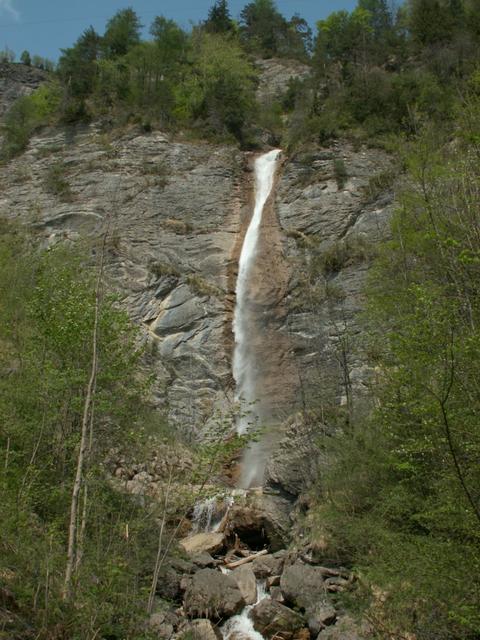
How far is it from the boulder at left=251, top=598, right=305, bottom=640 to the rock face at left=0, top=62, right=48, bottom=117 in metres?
38.2

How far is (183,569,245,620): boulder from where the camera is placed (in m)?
9.51

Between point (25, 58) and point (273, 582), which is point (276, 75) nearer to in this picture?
point (25, 58)

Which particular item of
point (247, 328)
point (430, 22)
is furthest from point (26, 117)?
point (430, 22)

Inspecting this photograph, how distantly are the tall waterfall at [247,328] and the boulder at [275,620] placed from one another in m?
6.17

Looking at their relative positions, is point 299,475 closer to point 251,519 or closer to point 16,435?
point 251,519

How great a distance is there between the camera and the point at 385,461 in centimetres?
1012

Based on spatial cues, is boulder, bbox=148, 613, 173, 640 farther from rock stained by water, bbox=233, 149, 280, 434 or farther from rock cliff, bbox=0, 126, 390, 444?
rock cliff, bbox=0, 126, 390, 444

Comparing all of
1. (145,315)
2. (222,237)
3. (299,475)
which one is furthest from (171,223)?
(299,475)

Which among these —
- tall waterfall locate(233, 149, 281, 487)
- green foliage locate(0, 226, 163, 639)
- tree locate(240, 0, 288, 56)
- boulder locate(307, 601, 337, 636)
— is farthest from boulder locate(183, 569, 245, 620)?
tree locate(240, 0, 288, 56)

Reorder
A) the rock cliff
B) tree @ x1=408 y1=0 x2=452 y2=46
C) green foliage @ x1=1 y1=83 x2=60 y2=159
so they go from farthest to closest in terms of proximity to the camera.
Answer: tree @ x1=408 y1=0 x2=452 y2=46
green foliage @ x1=1 y1=83 x2=60 y2=159
the rock cliff

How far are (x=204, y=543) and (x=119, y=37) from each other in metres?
35.0

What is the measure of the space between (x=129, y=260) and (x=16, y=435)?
14529 millimetres

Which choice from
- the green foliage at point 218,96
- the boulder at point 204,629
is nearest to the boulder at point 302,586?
the boulder at point 204,629

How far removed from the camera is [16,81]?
41969 mm
